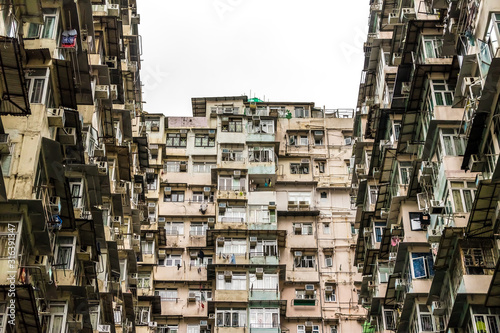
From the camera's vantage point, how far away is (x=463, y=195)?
26938 mm

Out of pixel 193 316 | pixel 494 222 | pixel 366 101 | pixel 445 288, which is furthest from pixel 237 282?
pixel 494 222

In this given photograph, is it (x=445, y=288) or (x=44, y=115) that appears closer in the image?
(x=44, y=115)

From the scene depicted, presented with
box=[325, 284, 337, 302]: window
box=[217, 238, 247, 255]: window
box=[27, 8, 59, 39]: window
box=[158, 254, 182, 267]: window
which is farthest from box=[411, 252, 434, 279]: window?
box=[158, 254, 182, 267]: window

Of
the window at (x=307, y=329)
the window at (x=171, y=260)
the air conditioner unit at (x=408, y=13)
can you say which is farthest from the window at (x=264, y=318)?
the air conditioner unit at (x=408, y=13)

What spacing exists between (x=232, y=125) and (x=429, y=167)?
2310 centimetres

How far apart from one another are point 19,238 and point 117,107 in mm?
16125

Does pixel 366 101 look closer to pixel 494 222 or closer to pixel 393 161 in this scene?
pixel 393 161

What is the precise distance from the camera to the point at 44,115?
23.6 meters

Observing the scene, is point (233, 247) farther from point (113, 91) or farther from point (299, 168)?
point (113, 91)

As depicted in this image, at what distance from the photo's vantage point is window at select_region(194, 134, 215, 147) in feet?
170

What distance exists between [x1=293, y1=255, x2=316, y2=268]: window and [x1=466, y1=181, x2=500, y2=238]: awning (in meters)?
21.7

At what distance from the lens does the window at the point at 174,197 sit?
162 ft

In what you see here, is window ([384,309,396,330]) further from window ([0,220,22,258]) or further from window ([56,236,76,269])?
window ([0,220,22,258])

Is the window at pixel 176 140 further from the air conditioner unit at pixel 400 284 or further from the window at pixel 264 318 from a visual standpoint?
the air conditioner unit at pixel 400 284
